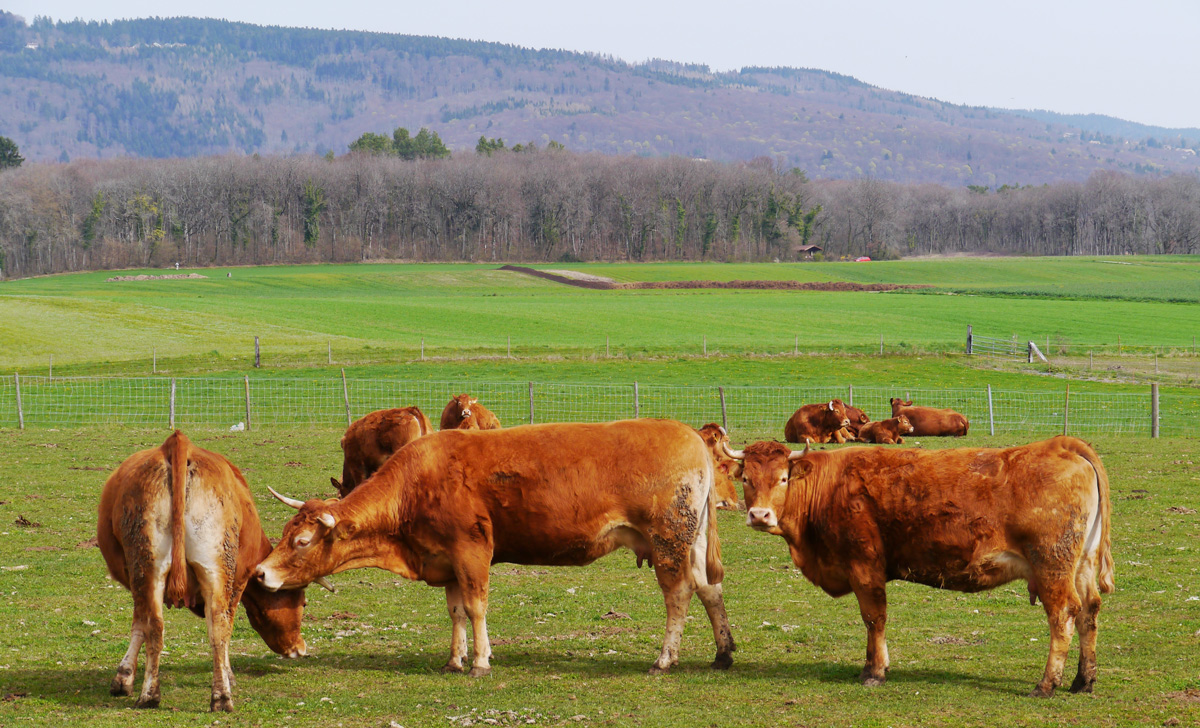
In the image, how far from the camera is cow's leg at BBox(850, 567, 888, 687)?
333 inches

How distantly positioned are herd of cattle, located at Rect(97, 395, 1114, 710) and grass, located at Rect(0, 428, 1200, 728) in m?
0.40

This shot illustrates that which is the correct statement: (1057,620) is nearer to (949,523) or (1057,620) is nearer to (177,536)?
(949,523)

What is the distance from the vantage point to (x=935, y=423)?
28.4 metres

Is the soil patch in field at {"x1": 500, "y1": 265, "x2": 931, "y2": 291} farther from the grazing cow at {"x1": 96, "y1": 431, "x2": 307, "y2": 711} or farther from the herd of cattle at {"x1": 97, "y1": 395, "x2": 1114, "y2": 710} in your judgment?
the grazing cow at {"x1": 96, "y1": 431, "x2": 307, "y2": 711}

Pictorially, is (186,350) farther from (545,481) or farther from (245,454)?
(545,481)

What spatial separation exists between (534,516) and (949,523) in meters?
3.51

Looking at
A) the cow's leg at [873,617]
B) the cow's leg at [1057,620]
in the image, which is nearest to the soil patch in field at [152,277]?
the cow's leg at [873,617]

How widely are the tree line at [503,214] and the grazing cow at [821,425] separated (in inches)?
4938

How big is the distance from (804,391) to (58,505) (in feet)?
83.2

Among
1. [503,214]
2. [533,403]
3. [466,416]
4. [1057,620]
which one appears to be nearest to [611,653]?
[1057,620]

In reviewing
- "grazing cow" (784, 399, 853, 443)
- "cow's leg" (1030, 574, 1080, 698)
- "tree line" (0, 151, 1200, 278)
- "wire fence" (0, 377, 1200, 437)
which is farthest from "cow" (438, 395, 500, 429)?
"tree line" (0, 151, 1200, 278)

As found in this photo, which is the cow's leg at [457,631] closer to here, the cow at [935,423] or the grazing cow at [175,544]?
the grazing cow at [175,544]

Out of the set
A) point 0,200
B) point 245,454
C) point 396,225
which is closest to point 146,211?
point 0,200

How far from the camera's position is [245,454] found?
896 inches
